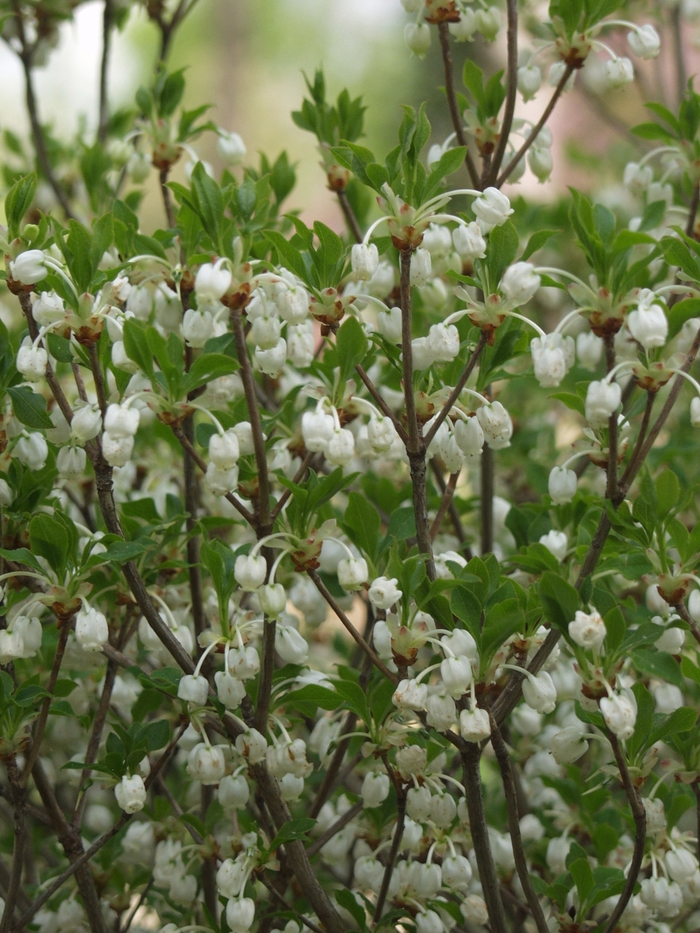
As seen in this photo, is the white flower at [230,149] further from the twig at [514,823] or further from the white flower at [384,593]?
the twig at [514,823]

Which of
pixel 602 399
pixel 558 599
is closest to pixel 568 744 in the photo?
pixel 558 599

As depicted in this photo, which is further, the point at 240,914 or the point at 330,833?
the point at 330,833

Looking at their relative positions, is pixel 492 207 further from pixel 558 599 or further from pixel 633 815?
pixel 633 815

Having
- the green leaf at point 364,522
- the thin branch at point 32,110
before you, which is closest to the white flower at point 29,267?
the green leaf at point 364,522

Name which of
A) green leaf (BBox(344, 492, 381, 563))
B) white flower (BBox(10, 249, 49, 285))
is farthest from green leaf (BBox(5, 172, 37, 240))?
green leaf (BBox(344, 492, 381, 563))

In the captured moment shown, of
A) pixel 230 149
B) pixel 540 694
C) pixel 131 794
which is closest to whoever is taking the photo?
pixel 540 694

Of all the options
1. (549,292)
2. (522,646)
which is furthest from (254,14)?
(522,646)

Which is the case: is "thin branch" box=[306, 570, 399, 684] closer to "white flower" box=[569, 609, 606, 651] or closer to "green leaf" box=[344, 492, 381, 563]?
"green leaf" box=[344, 492, 381, 563]

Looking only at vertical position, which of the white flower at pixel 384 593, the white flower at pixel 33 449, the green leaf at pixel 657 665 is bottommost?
the green leaf at pixel 657 665
